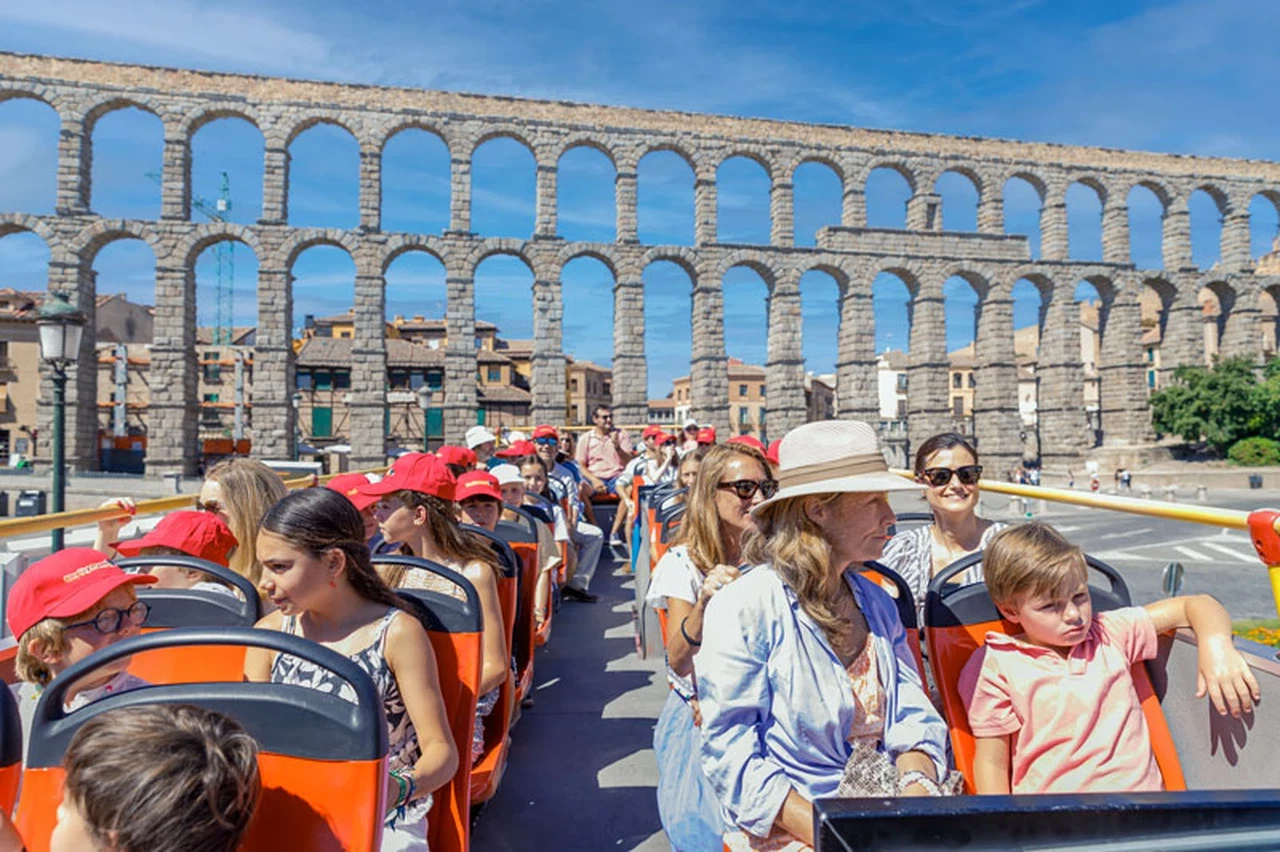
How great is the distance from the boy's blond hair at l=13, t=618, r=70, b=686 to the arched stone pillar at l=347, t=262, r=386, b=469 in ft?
85.9

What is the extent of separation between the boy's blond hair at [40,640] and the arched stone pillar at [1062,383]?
36.7 m

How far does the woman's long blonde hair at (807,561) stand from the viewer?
7.37ft

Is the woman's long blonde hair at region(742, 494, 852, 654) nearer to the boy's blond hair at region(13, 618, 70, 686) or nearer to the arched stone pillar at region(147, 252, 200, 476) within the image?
the boy's blond hair at region(13, 618, 70, 686)

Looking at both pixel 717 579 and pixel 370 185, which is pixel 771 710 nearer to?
pixel 717 579

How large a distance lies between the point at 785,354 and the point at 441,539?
28.5 meters

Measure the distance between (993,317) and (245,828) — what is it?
1424 inches

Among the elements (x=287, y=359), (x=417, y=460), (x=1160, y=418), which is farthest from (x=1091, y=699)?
(x=1160, y=418)

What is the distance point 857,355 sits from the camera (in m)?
31.6

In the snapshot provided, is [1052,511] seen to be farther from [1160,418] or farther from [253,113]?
[253,113]

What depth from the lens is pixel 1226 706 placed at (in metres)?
2.36

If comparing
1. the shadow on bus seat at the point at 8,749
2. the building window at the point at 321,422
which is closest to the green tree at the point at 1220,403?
the shadow on bus seat at the point at 8,749

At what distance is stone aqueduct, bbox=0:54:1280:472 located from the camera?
27.2 meters

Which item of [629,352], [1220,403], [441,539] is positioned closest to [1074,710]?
[441,539]

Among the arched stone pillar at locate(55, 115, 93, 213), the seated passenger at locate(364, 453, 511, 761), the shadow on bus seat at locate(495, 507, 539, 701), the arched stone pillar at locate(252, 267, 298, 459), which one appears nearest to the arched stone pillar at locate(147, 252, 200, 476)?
the arched stone pillar at locate(252, 267, 298, 459)
